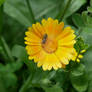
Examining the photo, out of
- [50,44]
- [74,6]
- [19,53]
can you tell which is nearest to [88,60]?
[50,44]

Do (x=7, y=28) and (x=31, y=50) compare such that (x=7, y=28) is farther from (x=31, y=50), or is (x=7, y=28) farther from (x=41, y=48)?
(x=31, y=50)

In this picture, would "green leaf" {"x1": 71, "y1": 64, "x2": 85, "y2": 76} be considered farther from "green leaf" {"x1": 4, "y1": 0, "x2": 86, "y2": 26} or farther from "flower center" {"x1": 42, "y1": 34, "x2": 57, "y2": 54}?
"green leaf" {"x1": 4, "y1": 0, "x2": 86, "y2": 26}

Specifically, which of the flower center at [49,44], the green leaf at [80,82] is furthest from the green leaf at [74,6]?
the green leaf at [80,82]

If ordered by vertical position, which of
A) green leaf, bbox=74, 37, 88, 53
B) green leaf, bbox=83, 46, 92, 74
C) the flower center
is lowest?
green leaf, bbox=83, 46, 92, 74

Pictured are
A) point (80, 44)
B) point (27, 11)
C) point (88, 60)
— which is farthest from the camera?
point (27, 11)

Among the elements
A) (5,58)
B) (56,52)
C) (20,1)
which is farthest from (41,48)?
(20,1)

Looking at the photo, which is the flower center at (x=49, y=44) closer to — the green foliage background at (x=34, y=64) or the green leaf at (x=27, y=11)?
the green foliage background at (x=34, y=64)

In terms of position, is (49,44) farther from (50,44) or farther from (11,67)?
(11,67)

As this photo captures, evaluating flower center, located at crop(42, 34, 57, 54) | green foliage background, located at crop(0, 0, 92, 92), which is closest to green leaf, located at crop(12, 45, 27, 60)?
green foliage background, located at crop(0, 0, 92, 92)
